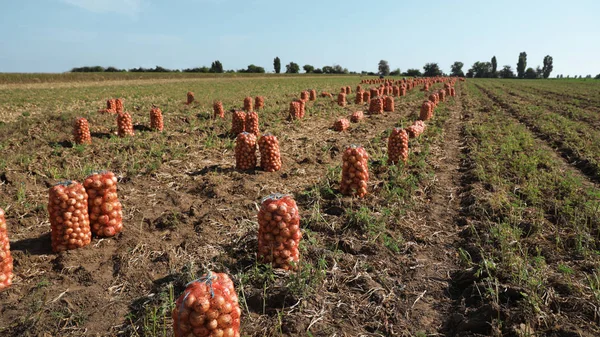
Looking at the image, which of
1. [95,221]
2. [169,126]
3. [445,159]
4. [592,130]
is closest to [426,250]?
[95,221]

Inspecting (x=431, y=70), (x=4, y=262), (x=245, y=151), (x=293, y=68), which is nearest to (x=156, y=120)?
(x=245, y=151)

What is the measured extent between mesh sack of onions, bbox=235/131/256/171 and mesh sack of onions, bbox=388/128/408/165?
3286 millimetres

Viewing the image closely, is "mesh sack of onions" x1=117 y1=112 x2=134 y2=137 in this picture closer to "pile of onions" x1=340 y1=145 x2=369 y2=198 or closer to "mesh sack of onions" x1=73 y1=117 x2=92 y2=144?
"mesh sack of onions" x1=73 y1=117 x2=92 y2=144

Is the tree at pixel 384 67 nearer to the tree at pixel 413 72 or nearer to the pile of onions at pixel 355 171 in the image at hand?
the tree at pixel 413 72

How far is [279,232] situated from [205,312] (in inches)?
62.5

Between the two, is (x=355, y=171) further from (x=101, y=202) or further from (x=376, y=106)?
(x=376, y=106)

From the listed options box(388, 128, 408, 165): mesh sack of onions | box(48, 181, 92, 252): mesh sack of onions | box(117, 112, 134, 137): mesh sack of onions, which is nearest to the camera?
box(48, 181, 92, 252): mesh sack of onions

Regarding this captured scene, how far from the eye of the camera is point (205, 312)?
9.18ft

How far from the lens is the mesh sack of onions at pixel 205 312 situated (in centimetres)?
279

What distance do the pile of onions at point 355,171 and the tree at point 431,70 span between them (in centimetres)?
12160

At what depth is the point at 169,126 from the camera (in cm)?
1352

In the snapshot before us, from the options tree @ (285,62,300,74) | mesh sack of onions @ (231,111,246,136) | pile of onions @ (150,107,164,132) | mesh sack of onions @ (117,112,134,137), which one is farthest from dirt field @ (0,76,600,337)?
tree @ (285,62,300,74)

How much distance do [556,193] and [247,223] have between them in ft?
19.4

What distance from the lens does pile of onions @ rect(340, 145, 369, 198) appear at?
660 centimetres
